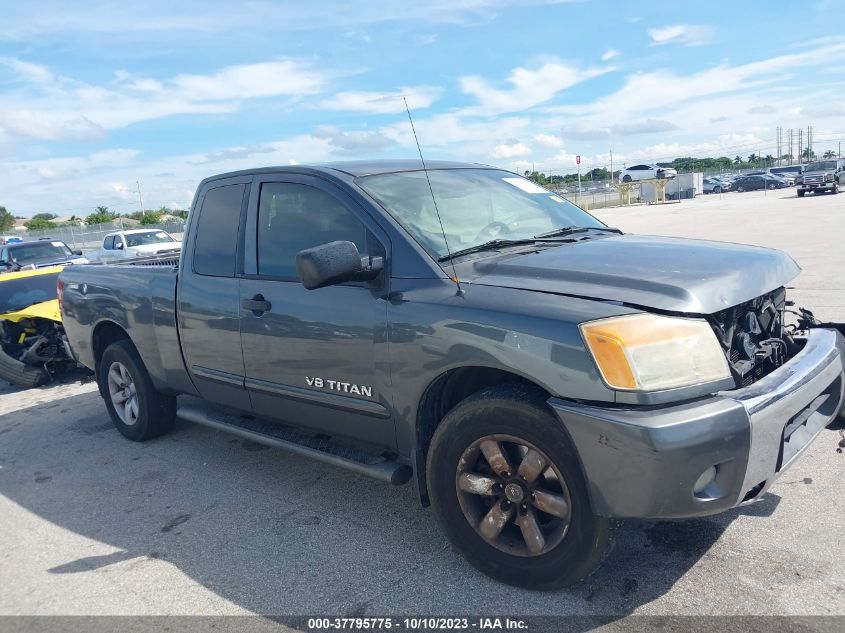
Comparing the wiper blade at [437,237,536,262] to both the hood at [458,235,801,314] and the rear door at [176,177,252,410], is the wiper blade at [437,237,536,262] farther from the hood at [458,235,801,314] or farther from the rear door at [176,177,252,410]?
the rear door at [176,177,252,410]

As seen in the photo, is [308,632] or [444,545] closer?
[308,632]

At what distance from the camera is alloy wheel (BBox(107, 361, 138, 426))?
5.32m

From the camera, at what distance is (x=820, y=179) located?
34844 millimetres

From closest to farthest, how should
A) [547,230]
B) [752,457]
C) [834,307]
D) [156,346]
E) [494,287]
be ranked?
[752,457] < [494,287] < [547,230] < [156,346] < [834,307]

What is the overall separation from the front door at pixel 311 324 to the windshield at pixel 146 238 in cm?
1663

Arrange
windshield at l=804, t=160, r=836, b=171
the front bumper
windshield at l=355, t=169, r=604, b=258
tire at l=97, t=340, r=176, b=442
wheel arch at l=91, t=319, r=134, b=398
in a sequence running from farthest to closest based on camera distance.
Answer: windshield at l=804, t=160, r=836, b=171 < wheel arch at l=91, t=319, r=134, b=398 < tire at l=97, t=340, r=176, b=442 < windshield at l=355, t=169, r=604, b=258 < the front bumper

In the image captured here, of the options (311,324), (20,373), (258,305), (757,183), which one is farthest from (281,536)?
(757,183)

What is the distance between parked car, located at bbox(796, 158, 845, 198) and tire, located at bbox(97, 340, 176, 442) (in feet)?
123

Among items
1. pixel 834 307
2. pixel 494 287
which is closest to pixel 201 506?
pixel 494 287

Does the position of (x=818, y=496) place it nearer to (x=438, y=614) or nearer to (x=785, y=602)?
(x=785, y=602)

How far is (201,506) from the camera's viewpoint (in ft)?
13.4

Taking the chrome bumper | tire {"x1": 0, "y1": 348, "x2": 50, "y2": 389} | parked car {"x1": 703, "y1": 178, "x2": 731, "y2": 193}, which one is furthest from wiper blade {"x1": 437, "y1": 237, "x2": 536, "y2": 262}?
parked car {"x1": 703, "y1": 178, "x2": 731, "y2": 193}

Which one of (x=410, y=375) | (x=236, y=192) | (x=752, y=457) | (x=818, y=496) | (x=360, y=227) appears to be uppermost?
(x=236, y=192)

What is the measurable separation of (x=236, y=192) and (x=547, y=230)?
1907mm
